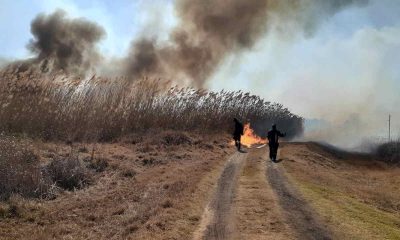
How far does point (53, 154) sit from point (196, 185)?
213 inches

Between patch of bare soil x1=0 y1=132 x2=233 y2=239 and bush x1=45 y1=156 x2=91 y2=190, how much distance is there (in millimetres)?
401

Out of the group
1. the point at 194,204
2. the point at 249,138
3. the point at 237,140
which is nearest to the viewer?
the point at 194,204

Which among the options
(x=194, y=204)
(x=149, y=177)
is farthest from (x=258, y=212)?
(x=149, y=177)

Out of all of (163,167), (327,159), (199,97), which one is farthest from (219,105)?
(163,167)

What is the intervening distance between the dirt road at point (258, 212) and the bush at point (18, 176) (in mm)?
5003

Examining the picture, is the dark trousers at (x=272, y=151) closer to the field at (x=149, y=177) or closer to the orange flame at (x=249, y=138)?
the field at (x=149, y=177)

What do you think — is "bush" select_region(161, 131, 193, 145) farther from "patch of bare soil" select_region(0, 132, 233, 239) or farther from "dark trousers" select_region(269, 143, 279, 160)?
"dark trousers" select_region(269, 143, 279, 160)

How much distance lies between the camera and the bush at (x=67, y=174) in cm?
1462

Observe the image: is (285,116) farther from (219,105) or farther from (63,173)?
(63,173)

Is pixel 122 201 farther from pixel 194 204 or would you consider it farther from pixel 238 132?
pixel 238 132

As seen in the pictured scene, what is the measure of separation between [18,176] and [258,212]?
7042mm

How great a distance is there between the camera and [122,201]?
13.5m

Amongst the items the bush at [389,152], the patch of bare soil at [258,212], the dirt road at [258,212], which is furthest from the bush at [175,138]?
the bush at [389,152]

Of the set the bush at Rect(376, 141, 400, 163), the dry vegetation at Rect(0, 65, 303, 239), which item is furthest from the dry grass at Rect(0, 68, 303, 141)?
the bush at Rect(376, 141, 400, 163)
